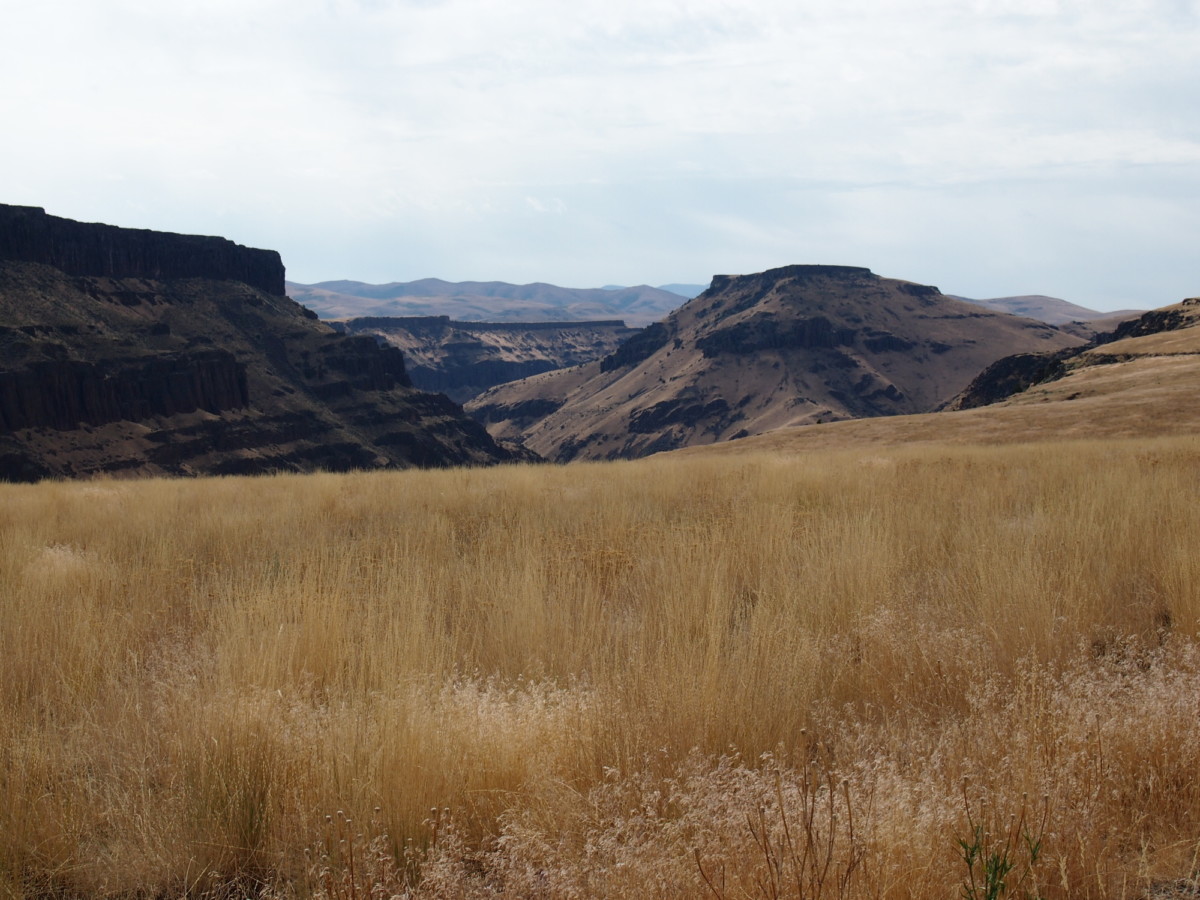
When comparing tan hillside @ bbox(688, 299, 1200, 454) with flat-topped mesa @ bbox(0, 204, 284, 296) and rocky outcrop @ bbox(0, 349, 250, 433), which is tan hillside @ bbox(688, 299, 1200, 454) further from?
flat-topped mesa @ bbox(0, 204, 284, 296)

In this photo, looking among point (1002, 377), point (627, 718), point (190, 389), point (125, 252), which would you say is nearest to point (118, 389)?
point (190, 389)

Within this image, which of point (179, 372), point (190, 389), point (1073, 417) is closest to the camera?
point (1073, 417)

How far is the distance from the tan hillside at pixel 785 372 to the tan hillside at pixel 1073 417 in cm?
9595

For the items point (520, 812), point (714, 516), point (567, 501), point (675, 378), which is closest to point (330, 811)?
point (520, 812)

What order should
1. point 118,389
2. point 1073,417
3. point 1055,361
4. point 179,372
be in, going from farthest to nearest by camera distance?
point 179,372 → point 118,389 → point 1055,361 → point 1073,417

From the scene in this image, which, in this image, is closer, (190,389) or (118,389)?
(118,389)

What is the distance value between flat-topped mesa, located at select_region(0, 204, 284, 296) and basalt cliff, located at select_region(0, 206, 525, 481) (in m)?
0.16

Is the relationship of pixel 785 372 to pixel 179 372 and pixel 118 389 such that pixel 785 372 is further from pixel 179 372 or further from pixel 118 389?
pixel 118 389

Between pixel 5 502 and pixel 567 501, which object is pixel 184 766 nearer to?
pixel 567 501

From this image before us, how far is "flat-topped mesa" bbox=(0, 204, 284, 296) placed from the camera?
264 feet

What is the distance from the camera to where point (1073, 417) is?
1106 inches

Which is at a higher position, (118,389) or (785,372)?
(785,372)

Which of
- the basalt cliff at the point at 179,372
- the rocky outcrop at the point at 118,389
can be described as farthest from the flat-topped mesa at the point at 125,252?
the rocky outcrop at the point at 118,389

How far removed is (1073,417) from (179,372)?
7863 centimetres
